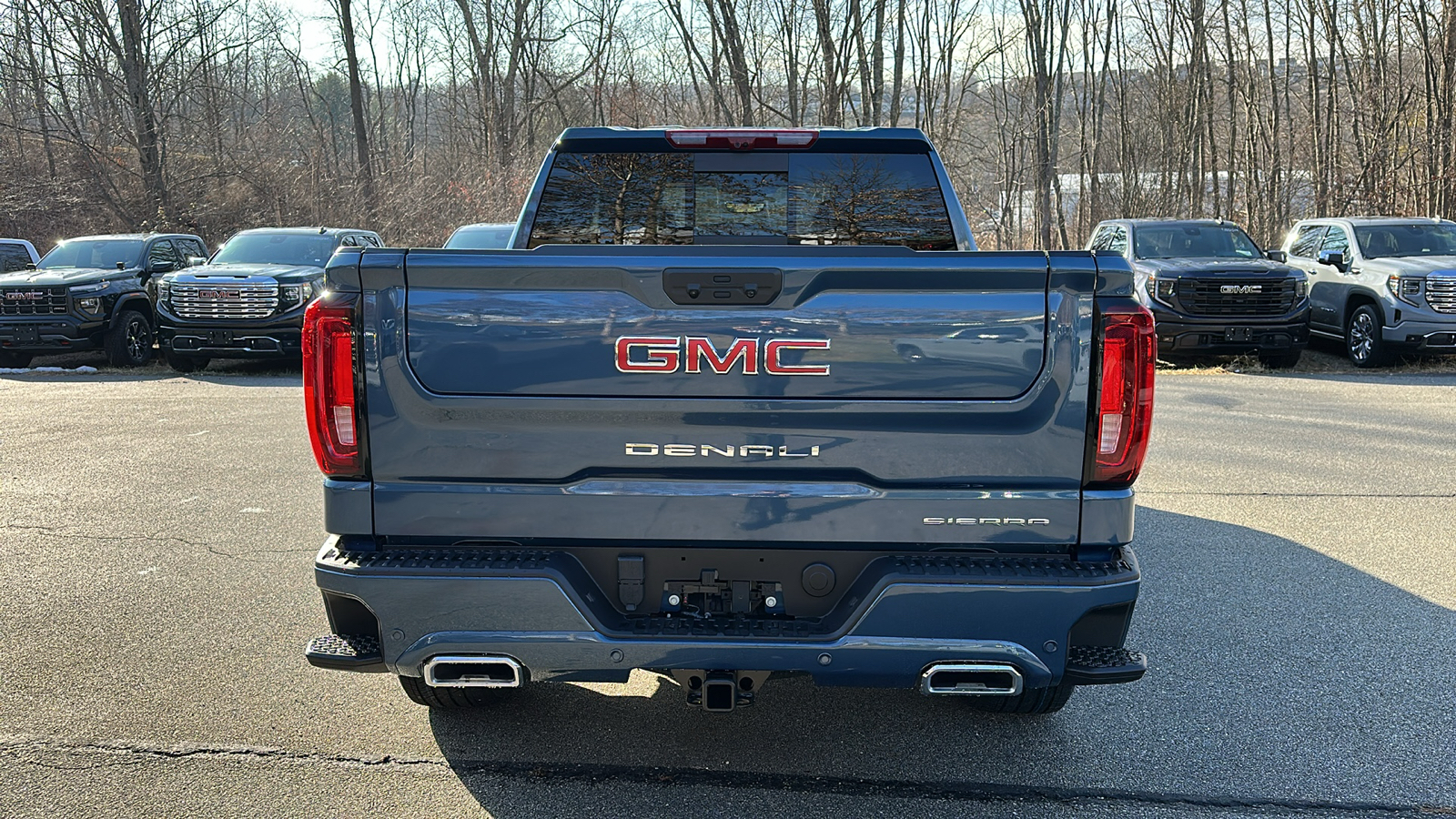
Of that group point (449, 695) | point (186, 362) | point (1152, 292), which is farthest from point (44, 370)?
point (1152, 292)

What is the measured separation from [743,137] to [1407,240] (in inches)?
569

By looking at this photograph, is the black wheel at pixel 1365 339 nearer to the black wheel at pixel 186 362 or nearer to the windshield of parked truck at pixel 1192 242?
the windshield of parked truck at pixel 1192 242

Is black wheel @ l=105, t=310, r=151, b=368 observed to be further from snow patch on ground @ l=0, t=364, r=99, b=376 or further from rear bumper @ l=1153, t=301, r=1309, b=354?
rear bumper @ l=1153, t=301, r=1309, b=354

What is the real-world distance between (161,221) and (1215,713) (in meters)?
28.0

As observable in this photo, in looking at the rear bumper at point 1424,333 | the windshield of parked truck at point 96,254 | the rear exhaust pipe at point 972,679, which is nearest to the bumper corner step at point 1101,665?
the rear exhaust pipe at point 972,679

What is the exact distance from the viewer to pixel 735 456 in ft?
9.50

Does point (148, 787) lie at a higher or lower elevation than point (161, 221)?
lower

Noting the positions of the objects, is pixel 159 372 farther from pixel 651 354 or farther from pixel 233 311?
pixel 651 354

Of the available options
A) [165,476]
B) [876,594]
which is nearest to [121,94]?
[165,476]

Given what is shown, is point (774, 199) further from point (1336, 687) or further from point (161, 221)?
point (161, 221)

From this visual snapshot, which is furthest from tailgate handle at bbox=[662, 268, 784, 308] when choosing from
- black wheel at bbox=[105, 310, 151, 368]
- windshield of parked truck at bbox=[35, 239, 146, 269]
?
windshield of parked truck at bbox=[35, 239, 146, 269]

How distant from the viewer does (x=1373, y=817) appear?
124 inches

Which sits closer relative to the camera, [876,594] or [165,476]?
[876,594]

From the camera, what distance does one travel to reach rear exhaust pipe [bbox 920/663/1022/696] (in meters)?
2.88
